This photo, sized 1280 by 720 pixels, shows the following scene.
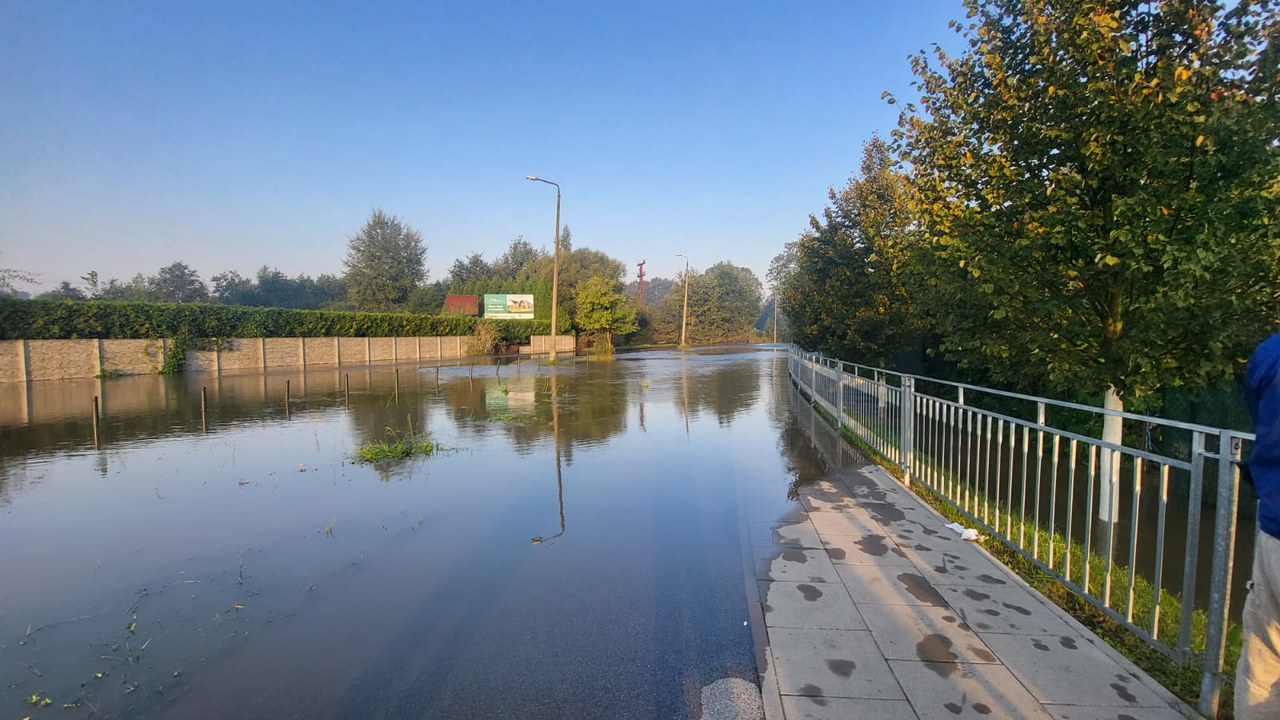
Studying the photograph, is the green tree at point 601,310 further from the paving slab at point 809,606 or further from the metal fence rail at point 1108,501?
the paving slab at point 809,606

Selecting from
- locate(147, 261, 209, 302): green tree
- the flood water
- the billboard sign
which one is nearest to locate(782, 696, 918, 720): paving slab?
the flood water

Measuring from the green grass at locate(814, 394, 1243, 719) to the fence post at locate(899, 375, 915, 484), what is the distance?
122 cm

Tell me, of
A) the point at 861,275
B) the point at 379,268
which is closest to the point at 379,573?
the point at 861,275

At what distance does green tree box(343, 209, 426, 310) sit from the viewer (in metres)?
65.4

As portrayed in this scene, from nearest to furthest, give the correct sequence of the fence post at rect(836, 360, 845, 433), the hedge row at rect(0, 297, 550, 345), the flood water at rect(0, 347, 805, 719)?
the flood water at rect(0, 347, 805, 719)
the fence post at rect(836, 360, 845, 433)
the hedge row at rect(0, 297, 550, 345)

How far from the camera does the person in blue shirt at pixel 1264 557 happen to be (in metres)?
2.04

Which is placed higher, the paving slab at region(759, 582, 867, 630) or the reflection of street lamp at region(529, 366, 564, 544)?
the paving slab at region(759, 582, 867, 630)

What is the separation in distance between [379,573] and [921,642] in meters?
3.68

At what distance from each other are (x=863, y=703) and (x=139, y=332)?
108ft

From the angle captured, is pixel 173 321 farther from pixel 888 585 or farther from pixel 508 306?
pixel 888 585

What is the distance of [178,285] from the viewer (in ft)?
239

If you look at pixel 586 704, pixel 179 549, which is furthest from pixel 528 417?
pixel 586 704

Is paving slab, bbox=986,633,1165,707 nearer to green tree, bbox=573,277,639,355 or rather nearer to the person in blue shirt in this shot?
the person in blue shirt

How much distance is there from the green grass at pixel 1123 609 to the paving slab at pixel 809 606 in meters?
1.31
